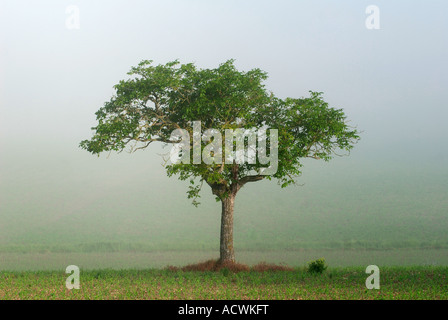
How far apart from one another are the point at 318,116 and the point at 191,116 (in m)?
6.25

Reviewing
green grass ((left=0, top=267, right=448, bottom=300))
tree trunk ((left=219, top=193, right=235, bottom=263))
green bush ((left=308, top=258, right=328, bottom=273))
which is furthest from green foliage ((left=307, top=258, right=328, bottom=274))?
tree trunk ((left=219, top=193, right=235, bottom=263))

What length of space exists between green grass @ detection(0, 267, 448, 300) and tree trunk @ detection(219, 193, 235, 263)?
1.81 metres

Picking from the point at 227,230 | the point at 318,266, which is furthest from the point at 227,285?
the point at 227,230

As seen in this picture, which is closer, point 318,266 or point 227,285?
point 227,285

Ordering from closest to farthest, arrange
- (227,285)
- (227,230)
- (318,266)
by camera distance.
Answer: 1. (227,285)
2. (318,266)
3. (227,230)

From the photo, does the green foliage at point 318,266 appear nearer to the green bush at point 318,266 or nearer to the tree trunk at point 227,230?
the green bush at point 318,266

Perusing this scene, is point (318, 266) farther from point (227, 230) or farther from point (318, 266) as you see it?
point (227, 230)

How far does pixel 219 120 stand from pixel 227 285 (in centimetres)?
811

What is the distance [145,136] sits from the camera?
72.5 ft

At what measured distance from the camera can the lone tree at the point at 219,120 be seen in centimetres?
2073

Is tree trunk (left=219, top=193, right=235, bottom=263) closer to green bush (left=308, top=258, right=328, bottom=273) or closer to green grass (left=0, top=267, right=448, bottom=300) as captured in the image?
green grass (left=0, top=267, right=448, bottom=300)

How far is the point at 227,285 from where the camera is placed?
17.2m
